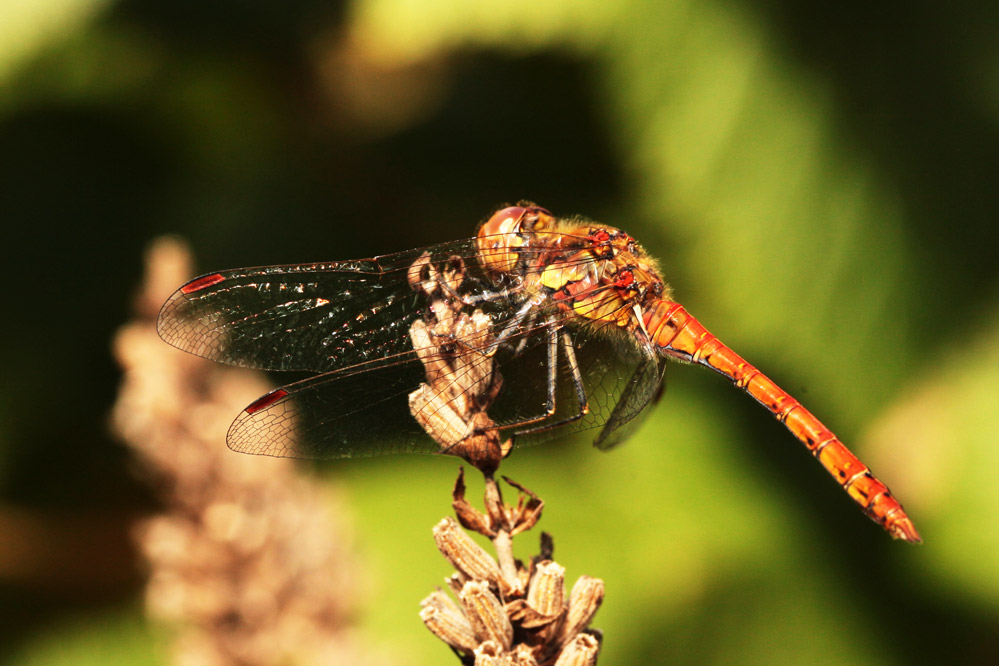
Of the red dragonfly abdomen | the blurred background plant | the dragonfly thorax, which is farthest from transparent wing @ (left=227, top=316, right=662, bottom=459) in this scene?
the blurred background plant

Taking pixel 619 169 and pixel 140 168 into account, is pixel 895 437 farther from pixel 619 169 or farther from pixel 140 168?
pixel 140 168

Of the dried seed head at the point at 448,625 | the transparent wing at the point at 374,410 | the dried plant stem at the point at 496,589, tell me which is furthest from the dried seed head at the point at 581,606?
the transparent wing at the point at 374,410

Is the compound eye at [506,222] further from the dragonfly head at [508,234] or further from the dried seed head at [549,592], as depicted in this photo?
the dried seed head at [549,592]

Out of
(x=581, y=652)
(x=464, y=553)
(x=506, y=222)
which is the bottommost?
(x=581, y=652)

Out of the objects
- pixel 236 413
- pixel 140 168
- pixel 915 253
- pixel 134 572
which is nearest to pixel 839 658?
pixel 915 253

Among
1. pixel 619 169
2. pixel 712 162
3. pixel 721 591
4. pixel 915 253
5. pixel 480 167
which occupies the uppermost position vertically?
pixel 480 167

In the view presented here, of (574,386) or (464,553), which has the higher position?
(574,386)

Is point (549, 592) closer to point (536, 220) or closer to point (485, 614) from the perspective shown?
point (485, 614)

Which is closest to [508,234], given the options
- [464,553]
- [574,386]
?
[574,386]
